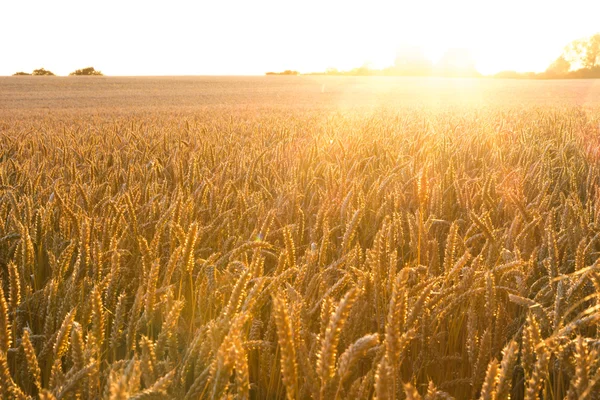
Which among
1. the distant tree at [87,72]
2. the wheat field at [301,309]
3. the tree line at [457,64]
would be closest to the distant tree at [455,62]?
the tree line at [457,64]

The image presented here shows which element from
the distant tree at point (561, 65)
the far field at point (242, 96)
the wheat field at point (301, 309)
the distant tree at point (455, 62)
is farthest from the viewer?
the distant tree at point (561, 65)

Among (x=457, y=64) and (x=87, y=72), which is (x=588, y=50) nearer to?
(x=457, y=64)

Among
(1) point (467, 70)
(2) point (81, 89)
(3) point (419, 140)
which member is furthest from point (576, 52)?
(3) point (419, 140)

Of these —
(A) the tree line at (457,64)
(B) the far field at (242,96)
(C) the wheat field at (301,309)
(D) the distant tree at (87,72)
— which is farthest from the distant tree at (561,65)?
(C) the wheat field at (301,309)

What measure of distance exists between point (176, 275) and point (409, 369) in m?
0.64

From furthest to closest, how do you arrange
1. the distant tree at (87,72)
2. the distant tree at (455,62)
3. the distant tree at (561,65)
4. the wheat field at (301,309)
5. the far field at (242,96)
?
the distant tree at (561,65) < the distant tree at (455,62) < the distant tree at (87,72) < the far field at (242,96) < the wheat field at (301,309)

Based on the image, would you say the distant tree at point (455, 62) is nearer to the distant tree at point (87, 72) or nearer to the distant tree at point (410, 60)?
the distant tree at point (410, 60)

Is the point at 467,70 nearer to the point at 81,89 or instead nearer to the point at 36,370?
the point at 81,89

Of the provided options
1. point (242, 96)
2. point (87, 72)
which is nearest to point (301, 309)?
point (242, 96)

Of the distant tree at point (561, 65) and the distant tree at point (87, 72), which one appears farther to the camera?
the distant tree at point (561, 65)

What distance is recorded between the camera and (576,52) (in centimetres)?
6406

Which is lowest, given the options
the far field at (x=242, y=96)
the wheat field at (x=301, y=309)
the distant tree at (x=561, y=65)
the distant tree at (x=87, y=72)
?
the wheat field at (x=301, y=309)

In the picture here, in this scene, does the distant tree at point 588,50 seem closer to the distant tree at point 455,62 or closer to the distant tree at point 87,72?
the distant tree at point 455,62

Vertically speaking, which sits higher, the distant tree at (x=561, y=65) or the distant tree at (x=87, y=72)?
the distant tree at (x=561, y=65)
